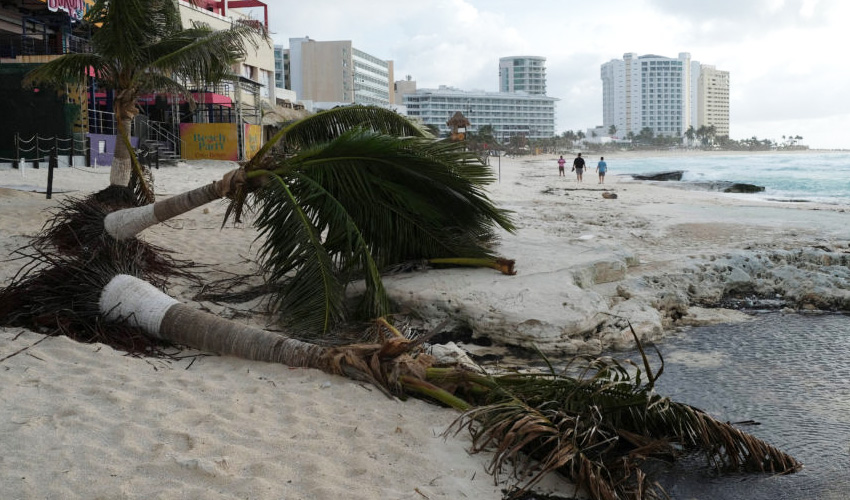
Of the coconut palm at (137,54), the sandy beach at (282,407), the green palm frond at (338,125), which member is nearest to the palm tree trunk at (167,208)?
the sandy beach at (282,407)

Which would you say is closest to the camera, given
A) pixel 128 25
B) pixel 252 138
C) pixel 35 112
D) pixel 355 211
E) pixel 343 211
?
pixel 343 211

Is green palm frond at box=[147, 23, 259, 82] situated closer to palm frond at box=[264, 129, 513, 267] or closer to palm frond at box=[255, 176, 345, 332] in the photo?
palm frond at box=[264, 129, 513, 267]

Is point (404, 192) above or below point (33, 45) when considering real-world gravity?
below

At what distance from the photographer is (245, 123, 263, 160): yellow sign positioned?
28750mm

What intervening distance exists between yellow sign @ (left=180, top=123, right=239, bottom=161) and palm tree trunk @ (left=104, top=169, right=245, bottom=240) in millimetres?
20873

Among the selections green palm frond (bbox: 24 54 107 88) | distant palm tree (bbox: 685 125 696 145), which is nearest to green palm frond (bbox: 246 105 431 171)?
green palm frond (bbox: 24 54 107 88)

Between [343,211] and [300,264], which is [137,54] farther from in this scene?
[300,264]

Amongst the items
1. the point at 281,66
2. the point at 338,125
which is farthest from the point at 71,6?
the point at 281,66

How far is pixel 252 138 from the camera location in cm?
2958

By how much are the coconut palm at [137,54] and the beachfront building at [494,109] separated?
12976 centimetres

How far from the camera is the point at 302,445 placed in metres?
3.60

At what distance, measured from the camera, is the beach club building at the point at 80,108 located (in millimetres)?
20094

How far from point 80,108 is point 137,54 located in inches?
453

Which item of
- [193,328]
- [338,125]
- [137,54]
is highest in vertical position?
[137,54]
